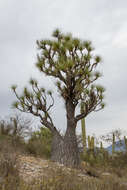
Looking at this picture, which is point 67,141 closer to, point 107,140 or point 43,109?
point 43,109

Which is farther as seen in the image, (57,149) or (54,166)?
(57,149)

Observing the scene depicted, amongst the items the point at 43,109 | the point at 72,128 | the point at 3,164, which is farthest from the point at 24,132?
the point at 3,164

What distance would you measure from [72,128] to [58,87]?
5.62 ft

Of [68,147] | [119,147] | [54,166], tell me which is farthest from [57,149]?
[119,147]

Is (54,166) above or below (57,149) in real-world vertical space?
below

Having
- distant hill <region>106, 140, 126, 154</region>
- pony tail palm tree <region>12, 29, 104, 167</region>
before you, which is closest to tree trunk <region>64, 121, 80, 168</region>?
pony tail palm tree <region>12, 29, 104, 167</region>

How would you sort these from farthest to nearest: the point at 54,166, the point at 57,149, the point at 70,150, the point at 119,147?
the point at 119,147 → the point at 57,149 → the point at 70,150 → the point at 54,166

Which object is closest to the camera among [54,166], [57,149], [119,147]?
[54,166]

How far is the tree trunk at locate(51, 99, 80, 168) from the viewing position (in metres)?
9.97

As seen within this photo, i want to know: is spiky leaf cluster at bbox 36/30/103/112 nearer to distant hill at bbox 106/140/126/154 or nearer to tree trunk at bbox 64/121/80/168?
tree trunk at bbox 64/121/80/168

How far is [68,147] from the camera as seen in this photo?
10133 millimetres

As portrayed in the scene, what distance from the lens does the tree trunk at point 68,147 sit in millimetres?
9969

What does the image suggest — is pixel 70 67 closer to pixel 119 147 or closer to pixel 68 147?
pixel 68 147

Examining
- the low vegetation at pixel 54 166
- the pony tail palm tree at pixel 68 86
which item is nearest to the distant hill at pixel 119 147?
the low vegetation at pixel 54 166
